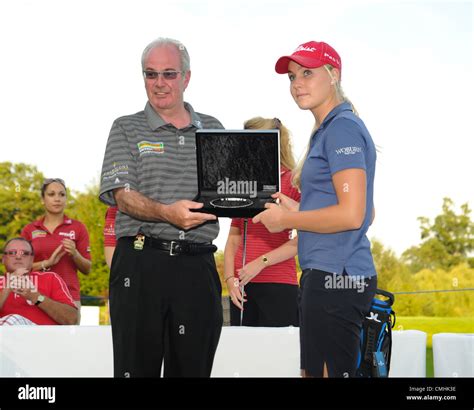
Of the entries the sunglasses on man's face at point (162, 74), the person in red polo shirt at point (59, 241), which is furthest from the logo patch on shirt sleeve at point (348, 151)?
the person in red polo shirt at point (59, 241)

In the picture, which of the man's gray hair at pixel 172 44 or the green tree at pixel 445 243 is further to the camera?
the green tree at pixel 445 243

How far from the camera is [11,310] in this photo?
5.64 m

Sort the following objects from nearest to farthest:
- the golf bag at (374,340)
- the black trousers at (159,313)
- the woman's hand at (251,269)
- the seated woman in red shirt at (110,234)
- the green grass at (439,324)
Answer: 1. the golf bag at (374,340)
2. the black trousers at (159,313)
3. the woman's hand at (251,269)
4. the seated woman in red shirt at (110,234)
5. the green grass at (439,324)

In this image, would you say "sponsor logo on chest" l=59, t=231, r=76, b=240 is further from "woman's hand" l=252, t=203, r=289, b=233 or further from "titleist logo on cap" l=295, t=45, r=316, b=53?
"titleist logo on cap" l=295, t=45, r=316, b=53

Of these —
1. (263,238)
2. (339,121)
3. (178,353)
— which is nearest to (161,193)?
(178,353)

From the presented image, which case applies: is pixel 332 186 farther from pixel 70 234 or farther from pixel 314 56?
pixel 70 234

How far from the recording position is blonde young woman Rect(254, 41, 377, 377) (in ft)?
8.79

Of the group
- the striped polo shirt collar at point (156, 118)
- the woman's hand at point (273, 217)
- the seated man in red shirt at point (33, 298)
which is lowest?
the seated man in red shirt at point (33, 298)

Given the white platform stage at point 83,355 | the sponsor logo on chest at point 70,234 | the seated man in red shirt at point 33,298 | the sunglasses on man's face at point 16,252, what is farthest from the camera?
Answer: the sponsor logo on chest at point 70,234

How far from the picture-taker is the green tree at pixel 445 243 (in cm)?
3666

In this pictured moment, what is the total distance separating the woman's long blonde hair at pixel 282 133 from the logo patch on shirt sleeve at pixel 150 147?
160 centimetres

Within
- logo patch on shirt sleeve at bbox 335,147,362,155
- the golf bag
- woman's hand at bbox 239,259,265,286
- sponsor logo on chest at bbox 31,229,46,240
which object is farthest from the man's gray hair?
sponsor logo on chest at bbox 31,229,46,240

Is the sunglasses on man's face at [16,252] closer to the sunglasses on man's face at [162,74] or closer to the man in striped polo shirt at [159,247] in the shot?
the man in striped polo shirt at [159,247]
